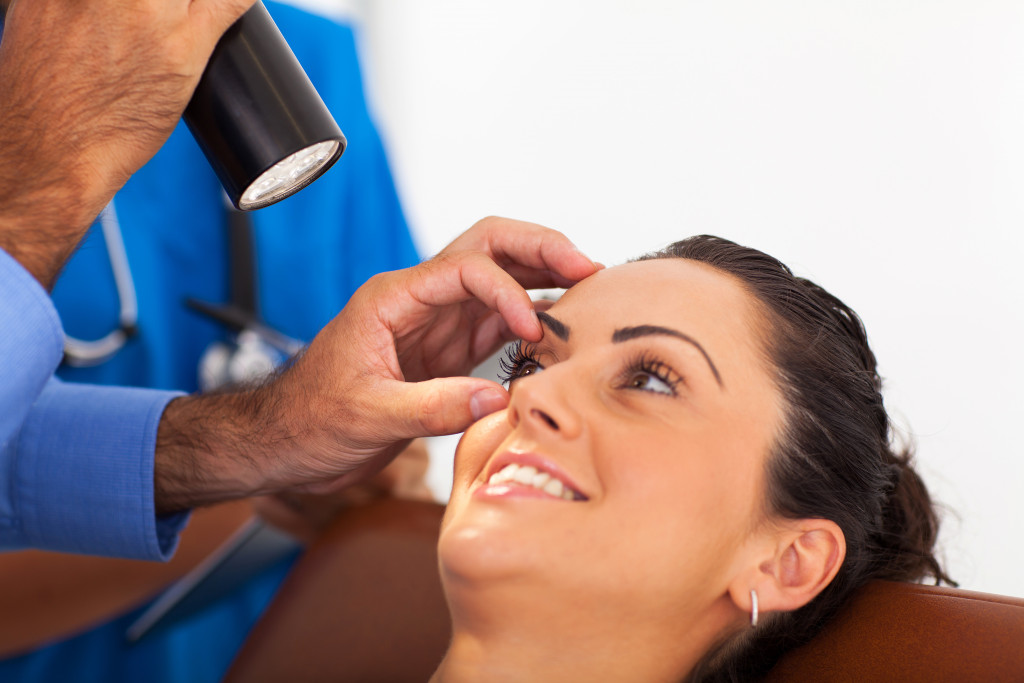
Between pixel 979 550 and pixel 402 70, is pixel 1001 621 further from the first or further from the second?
pixel 402 70

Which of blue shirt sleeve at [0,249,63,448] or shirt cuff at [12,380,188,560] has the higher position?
blue shirt sleeve at [0,249,63,448]

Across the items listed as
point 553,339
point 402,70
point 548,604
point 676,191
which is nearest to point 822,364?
point 553,339

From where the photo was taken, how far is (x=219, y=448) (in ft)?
3.47

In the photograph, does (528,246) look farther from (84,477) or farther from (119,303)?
(119,303)

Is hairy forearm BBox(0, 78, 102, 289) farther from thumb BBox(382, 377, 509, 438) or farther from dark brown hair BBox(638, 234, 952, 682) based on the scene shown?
dark brown hair BBox(638, 234, 952, 682)

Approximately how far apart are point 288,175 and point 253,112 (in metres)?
0.08

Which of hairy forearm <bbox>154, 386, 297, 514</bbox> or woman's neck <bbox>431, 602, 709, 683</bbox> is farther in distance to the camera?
hairy forearm <bbox>154, 386, 297, 514</bbox>

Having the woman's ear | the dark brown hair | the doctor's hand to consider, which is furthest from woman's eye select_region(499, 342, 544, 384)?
the doctor's hand

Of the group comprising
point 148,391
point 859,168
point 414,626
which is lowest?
point 414,626

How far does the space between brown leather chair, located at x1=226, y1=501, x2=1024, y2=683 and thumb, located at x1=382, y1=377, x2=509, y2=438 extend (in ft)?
1.45

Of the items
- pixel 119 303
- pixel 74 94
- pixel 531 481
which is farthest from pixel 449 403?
pixel 119 303

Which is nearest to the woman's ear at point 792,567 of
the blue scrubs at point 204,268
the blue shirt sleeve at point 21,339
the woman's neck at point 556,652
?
the woman's neck at point 556,652

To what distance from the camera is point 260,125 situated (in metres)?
0.81

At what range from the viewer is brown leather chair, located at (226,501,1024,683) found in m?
0.86
